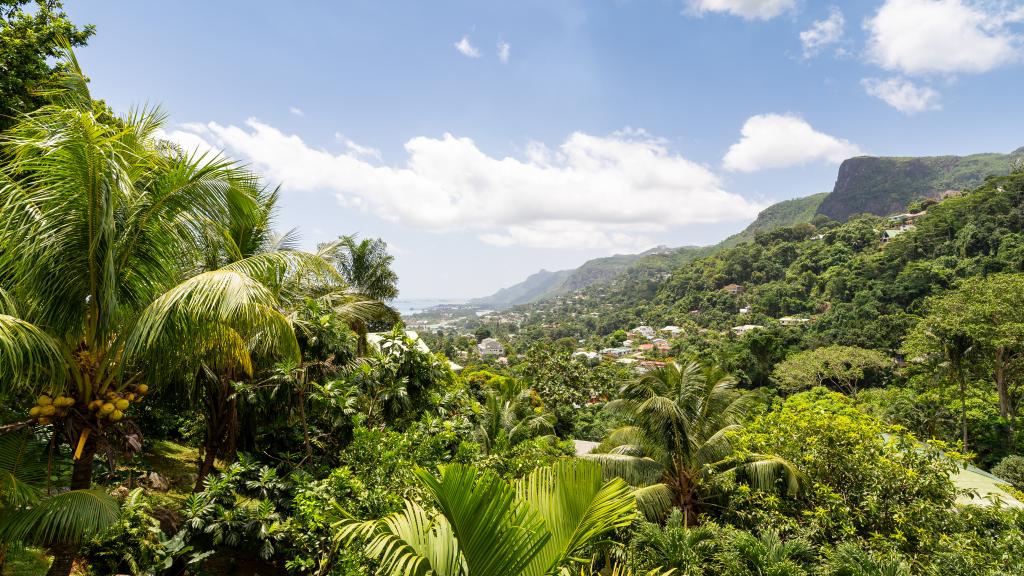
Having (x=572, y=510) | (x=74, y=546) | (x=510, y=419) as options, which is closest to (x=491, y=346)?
(x=510, y=419)

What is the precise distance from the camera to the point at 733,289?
80375mm

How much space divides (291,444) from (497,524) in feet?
17.9

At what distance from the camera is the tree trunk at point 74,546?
319 centimetres

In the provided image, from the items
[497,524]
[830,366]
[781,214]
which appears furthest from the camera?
[781,214]

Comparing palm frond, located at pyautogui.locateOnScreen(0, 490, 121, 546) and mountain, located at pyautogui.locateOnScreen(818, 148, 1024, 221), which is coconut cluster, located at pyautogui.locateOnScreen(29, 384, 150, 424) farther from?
mountain, located at pyautogui.locateOnScreen(818, 148, 1024, 221)

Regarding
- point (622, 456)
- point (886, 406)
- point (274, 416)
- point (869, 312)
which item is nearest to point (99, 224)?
point (274, 416)

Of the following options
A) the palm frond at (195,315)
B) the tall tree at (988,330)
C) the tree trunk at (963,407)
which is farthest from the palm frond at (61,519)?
the tree trunk at (963,407)

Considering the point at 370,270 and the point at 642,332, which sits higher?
the point at 370,270

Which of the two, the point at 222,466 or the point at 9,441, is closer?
the point at 9,441

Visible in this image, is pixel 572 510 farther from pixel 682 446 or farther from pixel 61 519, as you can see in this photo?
pixel 682 446

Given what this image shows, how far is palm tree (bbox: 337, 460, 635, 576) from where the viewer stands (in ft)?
6.80

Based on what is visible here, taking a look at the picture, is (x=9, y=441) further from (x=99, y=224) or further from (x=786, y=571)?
(x=786, y=571)

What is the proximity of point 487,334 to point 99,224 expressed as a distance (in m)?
109

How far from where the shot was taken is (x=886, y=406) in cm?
2278
